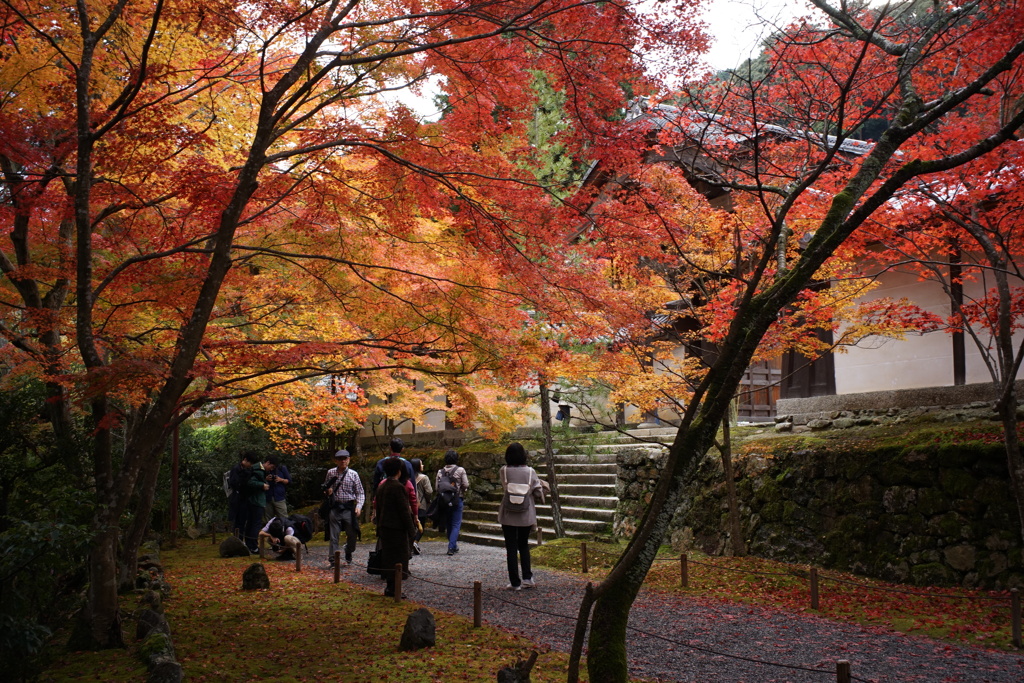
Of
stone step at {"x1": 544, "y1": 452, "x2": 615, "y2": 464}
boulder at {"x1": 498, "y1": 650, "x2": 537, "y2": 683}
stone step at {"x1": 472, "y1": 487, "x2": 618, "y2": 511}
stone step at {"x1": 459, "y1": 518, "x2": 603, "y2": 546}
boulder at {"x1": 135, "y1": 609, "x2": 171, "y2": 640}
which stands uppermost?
stone step at {"x1": 544, "y1": 452, "x2": 615, "y2": 464}

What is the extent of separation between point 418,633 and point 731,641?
9.89ft

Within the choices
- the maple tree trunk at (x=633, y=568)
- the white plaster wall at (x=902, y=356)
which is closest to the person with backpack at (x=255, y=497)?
the maple tree trunk at (x=633, y=568)

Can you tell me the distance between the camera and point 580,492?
14742 millimetres

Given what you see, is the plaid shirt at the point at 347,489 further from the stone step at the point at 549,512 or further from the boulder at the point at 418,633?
the boulder at the point at 418,633

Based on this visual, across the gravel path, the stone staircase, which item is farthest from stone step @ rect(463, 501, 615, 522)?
the gravel path

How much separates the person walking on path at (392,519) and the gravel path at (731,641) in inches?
20.9

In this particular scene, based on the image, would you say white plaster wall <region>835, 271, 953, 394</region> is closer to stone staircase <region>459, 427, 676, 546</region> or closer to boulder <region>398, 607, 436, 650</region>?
stone staircase <region>459, 427, 676, 546</region>

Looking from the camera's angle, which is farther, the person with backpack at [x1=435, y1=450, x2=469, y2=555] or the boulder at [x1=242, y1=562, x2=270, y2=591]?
the person with backpack at [x1=435, y1=450, x2=469, y2=555]

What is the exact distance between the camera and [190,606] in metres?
8.78

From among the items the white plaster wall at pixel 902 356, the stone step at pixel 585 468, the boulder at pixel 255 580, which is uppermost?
the white plaster wall at pixel 902 356

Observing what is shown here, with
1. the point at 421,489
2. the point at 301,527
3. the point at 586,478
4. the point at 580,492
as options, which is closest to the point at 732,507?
the point at 580,492

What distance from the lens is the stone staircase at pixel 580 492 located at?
13547 mm

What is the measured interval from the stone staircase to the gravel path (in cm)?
354

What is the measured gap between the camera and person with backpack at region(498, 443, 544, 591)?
8711 mm
